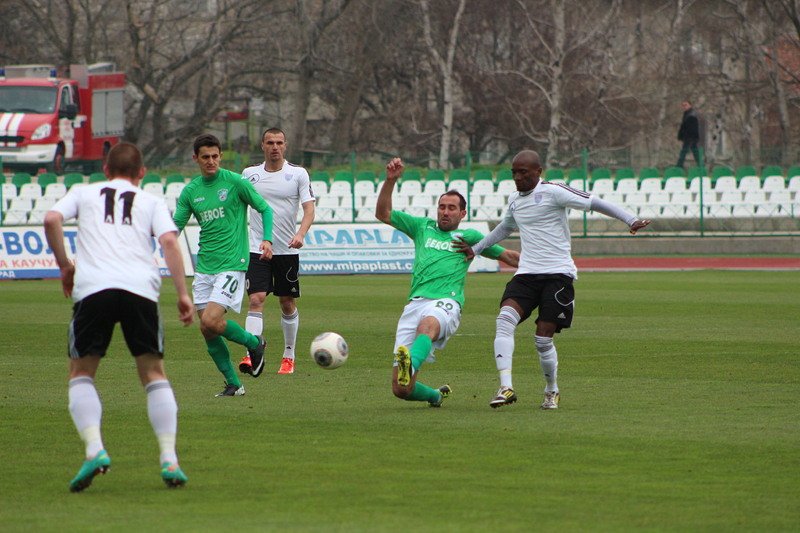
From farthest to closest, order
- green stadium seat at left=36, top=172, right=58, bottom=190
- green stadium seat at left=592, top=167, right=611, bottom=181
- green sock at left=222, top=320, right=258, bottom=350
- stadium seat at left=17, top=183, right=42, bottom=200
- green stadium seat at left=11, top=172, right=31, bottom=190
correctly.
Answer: green stadium seat at left=592, top=167, right=611, bottom=181, green stadium seat at left=36, top=172, right=58, bottom=190, green stadium seat at left=11, top=172, right=31, bottom=190, stadium seat at left=17, top=183, right=42, bottom=200, green sock at left=222, top=320, right=258, bottom=350

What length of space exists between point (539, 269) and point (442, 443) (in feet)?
6.81

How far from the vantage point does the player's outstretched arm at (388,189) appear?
30.7 ft

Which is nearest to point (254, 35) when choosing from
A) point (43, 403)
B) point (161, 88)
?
point (161, 88)

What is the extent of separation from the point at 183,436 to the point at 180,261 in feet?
6.48

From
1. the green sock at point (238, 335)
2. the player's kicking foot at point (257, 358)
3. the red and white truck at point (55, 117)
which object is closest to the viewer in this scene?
the green sock at point (238, 335)

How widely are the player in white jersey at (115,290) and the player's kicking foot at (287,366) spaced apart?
17.6 ft

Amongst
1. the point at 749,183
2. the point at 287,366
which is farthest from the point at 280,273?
the point at 749,183

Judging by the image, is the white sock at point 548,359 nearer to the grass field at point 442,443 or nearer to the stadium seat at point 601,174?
the grass field at point 442,443

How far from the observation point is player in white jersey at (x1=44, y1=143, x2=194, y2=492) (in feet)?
22.2

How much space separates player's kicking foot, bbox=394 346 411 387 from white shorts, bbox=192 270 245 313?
1.88m

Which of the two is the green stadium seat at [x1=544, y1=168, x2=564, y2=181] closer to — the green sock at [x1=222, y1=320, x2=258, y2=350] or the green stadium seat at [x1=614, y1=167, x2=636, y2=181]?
the green stadium seat at [x1=614, y1=167, x2=636, y2=181]

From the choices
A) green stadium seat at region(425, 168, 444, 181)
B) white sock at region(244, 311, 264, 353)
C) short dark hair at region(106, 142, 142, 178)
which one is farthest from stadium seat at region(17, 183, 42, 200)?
short dark hair at region(106, 142, 142, 178)

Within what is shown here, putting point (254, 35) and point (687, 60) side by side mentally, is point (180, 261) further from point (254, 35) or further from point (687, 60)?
point (687, 60)

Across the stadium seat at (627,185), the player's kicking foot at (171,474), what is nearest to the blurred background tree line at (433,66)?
the stadium seat at (627,185)
